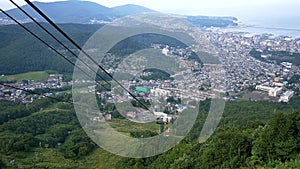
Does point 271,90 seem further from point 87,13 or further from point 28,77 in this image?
point 87,13

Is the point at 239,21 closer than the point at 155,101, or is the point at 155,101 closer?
the point at 155,101

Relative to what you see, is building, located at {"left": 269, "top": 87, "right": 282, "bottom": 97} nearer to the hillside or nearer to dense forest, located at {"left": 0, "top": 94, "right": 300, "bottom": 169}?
dense forest, located at {"left": 0, "top": 94, "right": 300, "bottom": 169}

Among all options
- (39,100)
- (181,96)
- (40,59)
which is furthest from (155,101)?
(40,59)

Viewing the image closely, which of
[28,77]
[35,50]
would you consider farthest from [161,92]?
[35,50]

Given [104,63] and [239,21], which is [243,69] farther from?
[239,21]

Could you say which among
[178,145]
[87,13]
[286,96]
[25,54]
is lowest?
[25,54]

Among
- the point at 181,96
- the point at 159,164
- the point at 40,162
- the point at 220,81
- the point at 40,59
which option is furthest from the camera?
the point at 40,59
